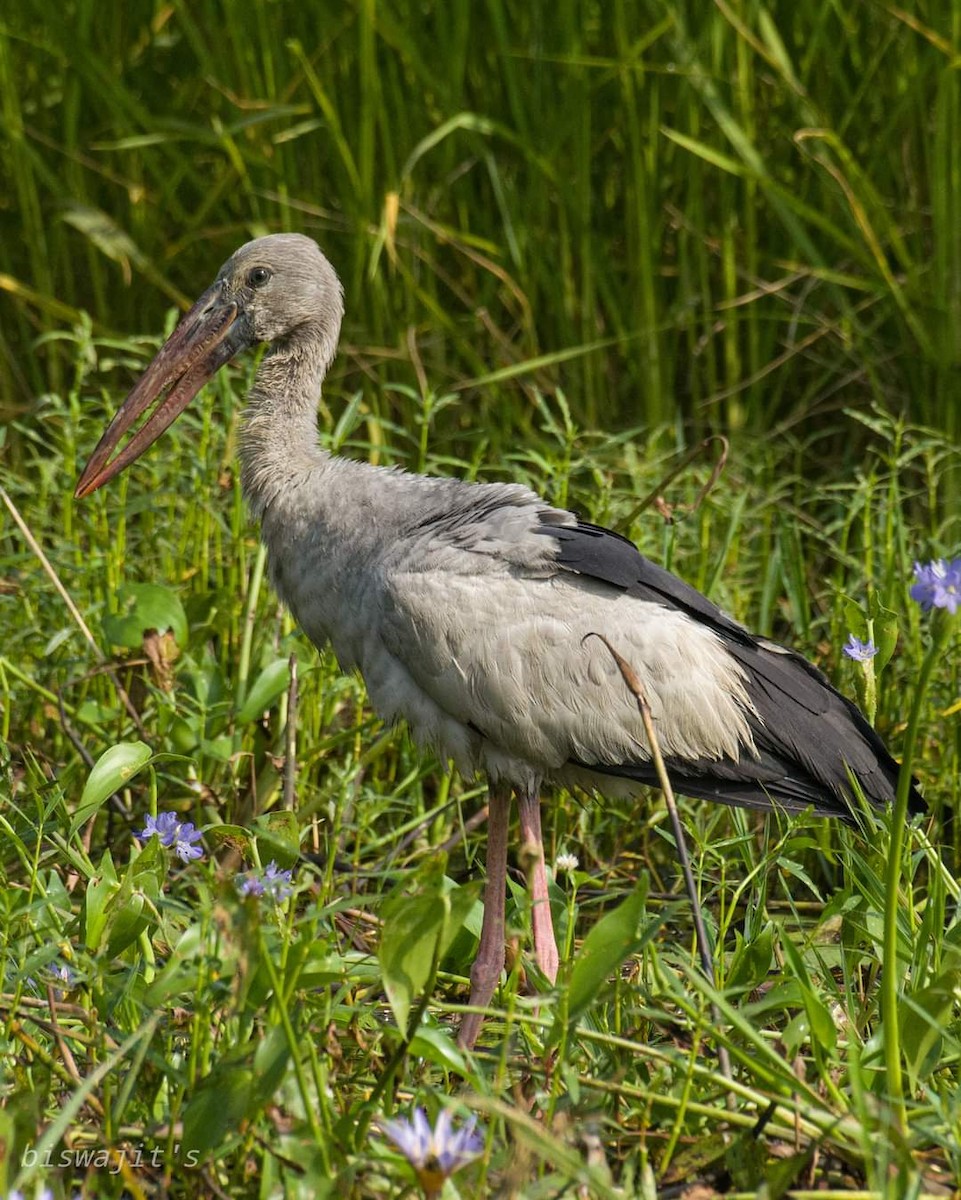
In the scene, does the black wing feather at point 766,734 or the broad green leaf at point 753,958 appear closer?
the broad green leaf at point 753,958

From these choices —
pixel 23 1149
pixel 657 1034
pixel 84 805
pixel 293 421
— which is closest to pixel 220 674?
pixel 293 421

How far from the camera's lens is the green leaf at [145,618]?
3736 mm

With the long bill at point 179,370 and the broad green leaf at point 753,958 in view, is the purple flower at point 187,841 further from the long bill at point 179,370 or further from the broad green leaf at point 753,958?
the long bill at point 179,370

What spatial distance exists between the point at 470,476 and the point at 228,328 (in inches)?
32.7

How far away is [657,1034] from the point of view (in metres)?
2.81

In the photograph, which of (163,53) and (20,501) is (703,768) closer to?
(20,501)

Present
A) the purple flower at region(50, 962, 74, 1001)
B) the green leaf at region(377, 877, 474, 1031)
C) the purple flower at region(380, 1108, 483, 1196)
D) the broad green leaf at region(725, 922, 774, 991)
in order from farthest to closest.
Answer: the broad green leaf at region(725, 922, 774, 991)
the purple flower at region(50, 962, 74, 1001)
the green leaf at region(377, 877, 474, 1031)
the purple flower at region(380, 1108, 483, 1196)

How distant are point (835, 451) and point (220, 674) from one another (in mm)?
2629

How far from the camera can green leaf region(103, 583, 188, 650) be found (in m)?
3.74

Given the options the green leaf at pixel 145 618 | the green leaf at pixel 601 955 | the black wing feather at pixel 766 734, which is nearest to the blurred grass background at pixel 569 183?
the green leaf at pixel 145 618

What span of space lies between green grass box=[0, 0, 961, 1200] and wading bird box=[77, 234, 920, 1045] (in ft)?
0.54

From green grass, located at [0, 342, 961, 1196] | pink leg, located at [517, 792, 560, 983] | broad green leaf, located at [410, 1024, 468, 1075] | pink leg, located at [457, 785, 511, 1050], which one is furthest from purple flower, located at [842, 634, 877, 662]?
broad green leaf, located at [410, 1024, 468, 1075]

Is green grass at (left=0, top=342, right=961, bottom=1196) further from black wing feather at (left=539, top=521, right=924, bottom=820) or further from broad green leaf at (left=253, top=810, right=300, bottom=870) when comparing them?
black wing feather at (left=539, top=521, right=924, bottom=820)

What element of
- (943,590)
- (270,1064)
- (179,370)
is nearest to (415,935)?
(270,1064)
